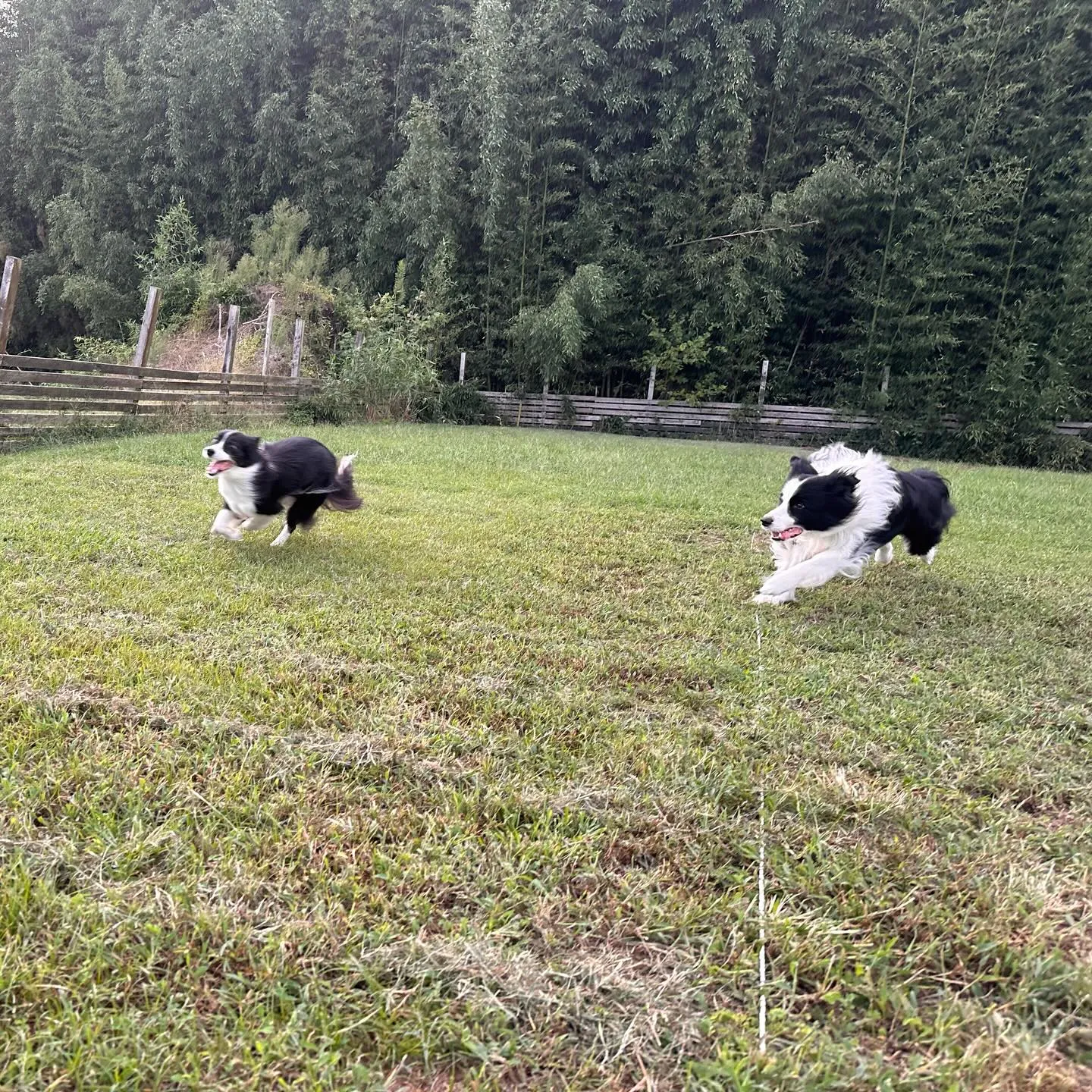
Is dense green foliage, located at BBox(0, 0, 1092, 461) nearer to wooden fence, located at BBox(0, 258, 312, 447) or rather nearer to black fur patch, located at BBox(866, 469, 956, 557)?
wooden fence, located at BBox(0, 258, 312, 447)

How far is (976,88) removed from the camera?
12.8 metres

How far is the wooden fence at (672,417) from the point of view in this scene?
15047mm

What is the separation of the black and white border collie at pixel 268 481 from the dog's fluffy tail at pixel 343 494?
12mm

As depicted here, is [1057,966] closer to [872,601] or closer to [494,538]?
[872,601]

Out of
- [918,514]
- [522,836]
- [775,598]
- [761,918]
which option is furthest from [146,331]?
[761,918]

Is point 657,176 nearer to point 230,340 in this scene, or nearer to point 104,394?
point 230,340

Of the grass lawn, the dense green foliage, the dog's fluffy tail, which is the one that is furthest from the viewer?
the dense green foliage

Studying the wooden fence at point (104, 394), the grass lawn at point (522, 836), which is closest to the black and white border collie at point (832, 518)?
the grass lawn at point (522, 836)

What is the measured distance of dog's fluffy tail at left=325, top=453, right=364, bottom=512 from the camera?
3.77 m

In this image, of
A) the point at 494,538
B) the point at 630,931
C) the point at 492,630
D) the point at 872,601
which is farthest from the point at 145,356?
the point at 630,931

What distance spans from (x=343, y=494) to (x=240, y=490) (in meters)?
0.54

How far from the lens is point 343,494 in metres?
3.81

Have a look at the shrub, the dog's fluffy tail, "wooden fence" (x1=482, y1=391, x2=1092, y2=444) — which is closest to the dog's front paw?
the dog's fluffy tail

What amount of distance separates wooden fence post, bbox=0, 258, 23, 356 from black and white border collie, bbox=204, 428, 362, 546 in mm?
4292
